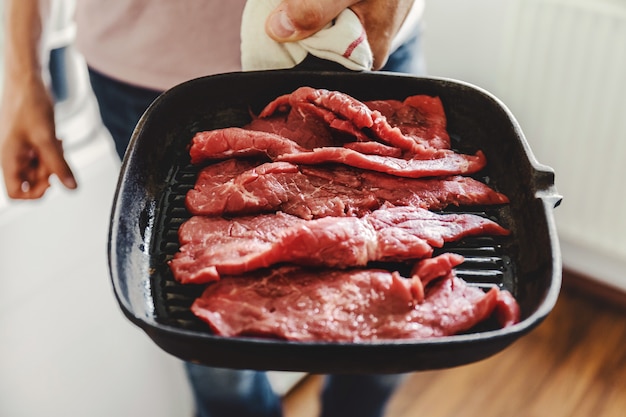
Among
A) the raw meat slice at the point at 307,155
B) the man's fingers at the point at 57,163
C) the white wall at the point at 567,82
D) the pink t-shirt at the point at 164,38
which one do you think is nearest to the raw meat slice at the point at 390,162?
the raw meat slice at the point at 307,155

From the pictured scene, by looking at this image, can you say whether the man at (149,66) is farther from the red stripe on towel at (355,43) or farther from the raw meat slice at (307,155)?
the raw meat slice at (307,155)

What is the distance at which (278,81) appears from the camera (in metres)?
1.19

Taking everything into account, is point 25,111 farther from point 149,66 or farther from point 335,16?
point 335,16

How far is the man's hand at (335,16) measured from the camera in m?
1.08

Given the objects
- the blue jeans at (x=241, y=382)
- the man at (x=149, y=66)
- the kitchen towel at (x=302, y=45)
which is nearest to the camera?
the kitchen towel at (x=302, y=45)

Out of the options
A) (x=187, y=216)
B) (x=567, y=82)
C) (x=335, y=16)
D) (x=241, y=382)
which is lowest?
(x=241, y=382)

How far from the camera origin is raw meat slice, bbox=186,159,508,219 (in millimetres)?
1008

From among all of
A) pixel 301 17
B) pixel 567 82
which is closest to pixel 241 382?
pixel 301 17

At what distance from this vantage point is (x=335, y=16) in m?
1.10

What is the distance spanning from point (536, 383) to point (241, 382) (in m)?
0.97

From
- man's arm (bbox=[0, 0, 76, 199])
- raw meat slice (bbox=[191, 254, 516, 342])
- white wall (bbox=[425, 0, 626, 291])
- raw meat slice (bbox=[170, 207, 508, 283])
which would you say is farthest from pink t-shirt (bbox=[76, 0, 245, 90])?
white wall (bbox=[425, 0, 626, 291])

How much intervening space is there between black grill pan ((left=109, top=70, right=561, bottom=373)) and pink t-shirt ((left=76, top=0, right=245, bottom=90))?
97 millimetres

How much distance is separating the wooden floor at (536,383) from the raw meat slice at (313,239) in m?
1.12

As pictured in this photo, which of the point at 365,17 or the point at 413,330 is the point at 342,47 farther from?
the point at 413,330
